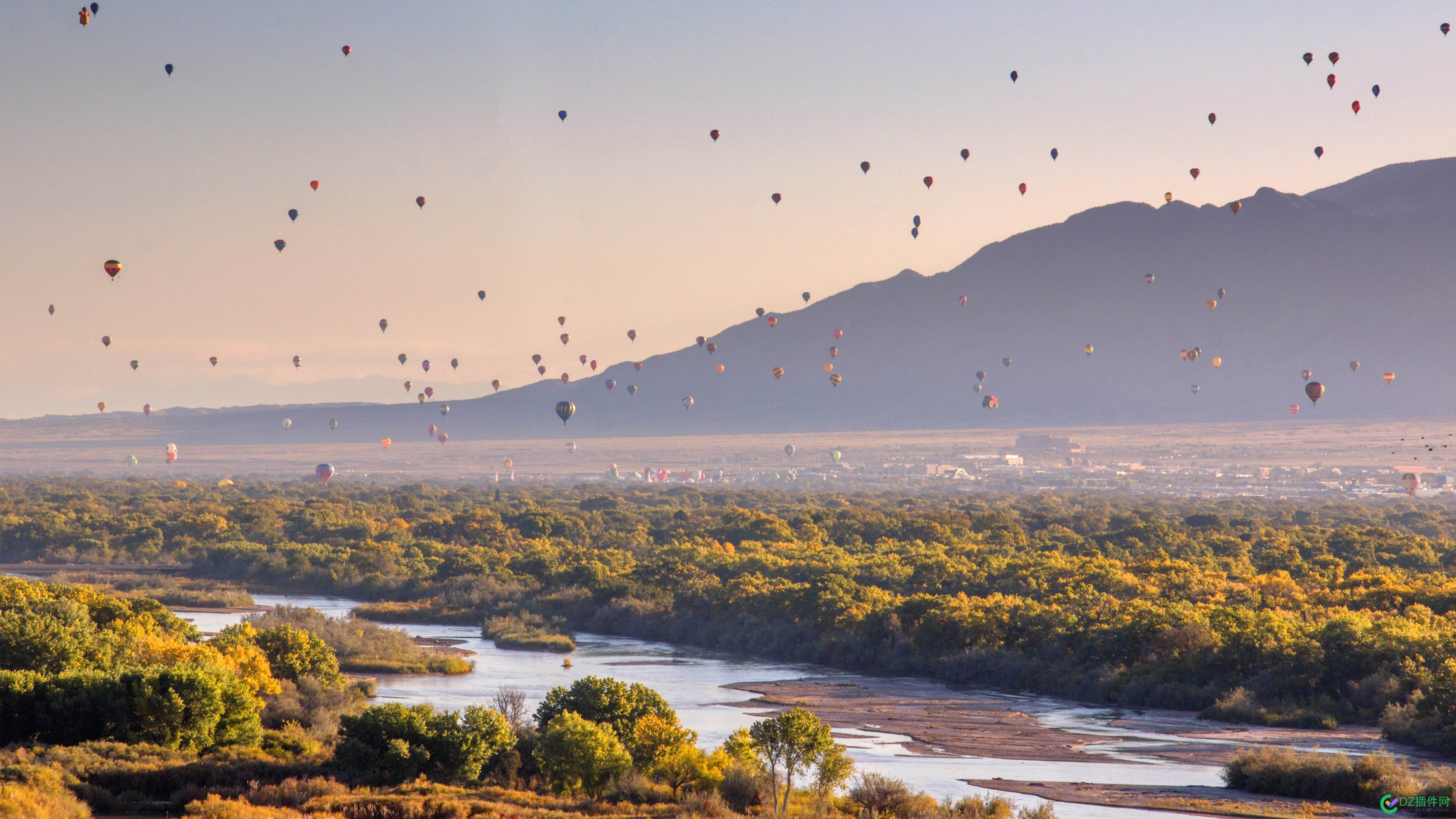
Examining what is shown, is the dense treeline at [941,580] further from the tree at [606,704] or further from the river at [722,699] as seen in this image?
the tree at [606,704]

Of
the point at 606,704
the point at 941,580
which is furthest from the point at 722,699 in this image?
the point at 941,580

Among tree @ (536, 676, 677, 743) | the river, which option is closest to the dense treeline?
the river

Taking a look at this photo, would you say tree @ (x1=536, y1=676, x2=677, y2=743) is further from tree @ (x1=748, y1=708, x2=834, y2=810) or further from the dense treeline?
the dense treeline

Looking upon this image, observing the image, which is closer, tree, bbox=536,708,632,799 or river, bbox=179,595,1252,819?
tree, bbox=536,708,632,799

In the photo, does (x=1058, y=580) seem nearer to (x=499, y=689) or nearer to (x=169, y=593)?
(x=499, y=689)

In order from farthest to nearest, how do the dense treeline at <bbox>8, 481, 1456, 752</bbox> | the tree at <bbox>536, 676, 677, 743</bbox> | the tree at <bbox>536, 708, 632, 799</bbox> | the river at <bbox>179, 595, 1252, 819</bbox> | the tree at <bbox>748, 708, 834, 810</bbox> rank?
the dense treeline at <bbox>8, 481, 1456, 752</bbox>, the river at <bbox>179, 595, 1252, 819</bbox>, the tree at <bbox>536, 676, 677, 743</bbox>, the tree at <bbox>536, 708, 632, 799</bbox>, the tree at <bbox>748, 708, 834, 810</bbox>

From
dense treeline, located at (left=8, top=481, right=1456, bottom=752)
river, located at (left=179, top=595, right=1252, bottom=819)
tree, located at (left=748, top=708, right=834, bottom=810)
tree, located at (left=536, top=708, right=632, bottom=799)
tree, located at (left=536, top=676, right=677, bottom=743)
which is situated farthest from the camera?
dense treeline, located at (left=8, top=481, right=1456, bottom=752)

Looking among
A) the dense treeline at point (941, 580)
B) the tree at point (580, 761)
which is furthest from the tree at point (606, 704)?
the dense treeline at point (941, 580)

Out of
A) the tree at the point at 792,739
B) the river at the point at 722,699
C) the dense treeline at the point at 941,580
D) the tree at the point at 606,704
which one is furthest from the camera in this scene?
the dense treeline at the point at 941,580
